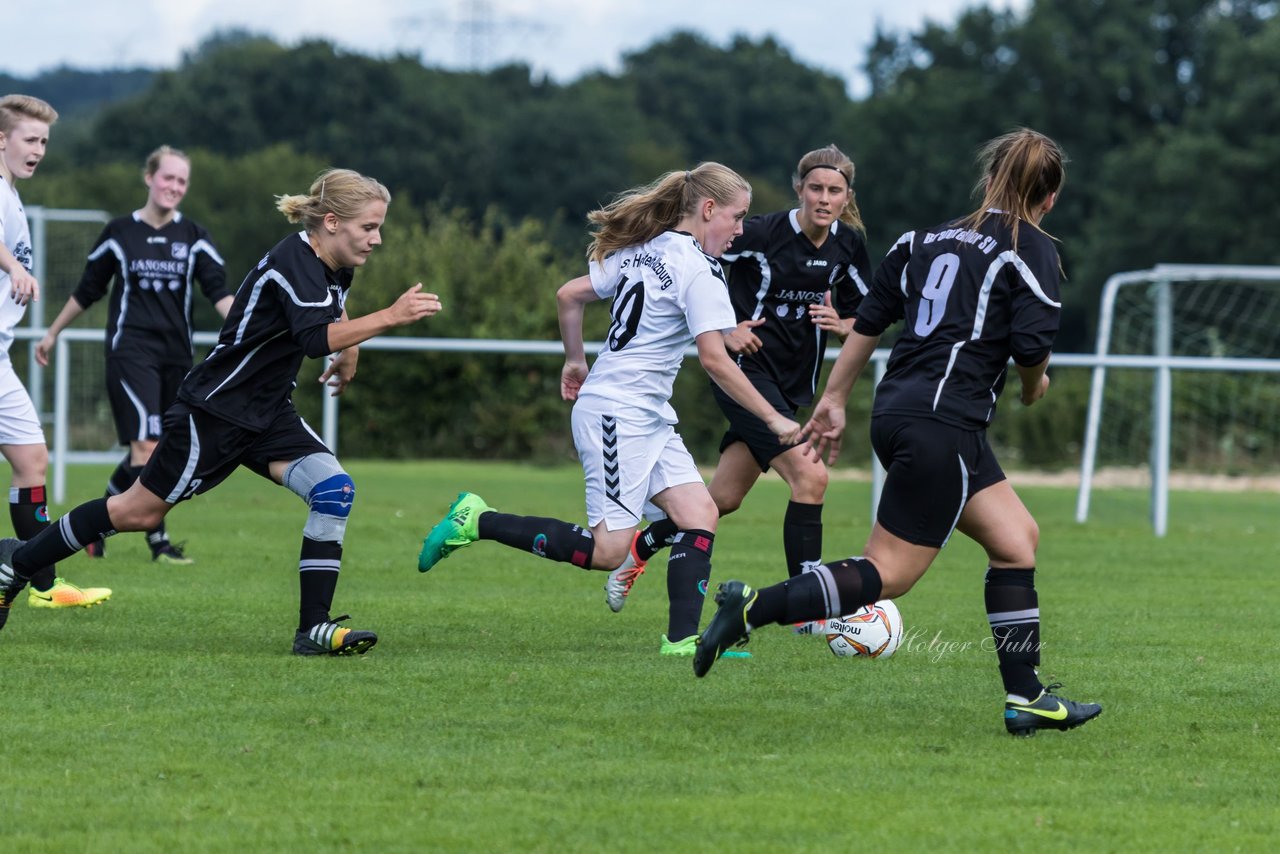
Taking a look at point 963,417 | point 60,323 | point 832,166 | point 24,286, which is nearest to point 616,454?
point 963,417

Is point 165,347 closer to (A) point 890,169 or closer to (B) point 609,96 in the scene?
(A) point 890,169

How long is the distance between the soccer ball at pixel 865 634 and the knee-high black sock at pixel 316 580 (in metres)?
1.81

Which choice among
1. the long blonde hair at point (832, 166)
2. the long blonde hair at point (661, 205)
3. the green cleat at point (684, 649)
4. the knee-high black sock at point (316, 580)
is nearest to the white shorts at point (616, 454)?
the green cleat at point (684, 649)

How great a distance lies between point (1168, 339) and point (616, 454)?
9.29 meters

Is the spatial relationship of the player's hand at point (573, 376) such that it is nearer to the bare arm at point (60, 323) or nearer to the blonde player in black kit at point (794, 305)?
the blonde player in black kit at point (794, 305)

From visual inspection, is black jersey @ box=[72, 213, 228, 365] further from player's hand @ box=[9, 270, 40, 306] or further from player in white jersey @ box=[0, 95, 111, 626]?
player's hand @ box=[9, 270, 40, 306]

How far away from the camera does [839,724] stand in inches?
209

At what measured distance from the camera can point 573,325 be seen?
22.7 feet

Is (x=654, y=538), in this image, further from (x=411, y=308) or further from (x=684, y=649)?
(x=411, y=308)

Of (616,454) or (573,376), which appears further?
(573,376)

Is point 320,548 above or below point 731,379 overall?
below

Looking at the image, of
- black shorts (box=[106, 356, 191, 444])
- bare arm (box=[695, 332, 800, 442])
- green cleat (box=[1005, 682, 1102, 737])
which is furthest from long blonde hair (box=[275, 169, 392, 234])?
black shorts (box=[106, 356, 191, 444])

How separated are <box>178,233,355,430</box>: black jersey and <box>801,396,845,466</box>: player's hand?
176 centimetres

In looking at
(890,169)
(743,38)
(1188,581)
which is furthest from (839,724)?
(743,38)
